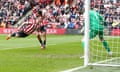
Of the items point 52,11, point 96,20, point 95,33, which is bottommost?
point 95,33

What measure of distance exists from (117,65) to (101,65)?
426 mm

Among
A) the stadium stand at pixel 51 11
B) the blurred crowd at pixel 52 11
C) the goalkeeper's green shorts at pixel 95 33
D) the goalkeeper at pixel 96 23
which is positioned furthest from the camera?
the stadium stand at pixel 51 11

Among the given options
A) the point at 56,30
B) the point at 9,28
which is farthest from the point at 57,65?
the point at 9,28

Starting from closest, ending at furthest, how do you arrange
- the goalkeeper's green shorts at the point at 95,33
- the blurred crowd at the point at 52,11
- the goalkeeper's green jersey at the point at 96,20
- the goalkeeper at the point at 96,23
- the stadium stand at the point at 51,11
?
the goalkeeper's green jersey at the point at 96,20 → the goalkeeper at the point at 96,23 → the goalkeeper's green shorts at the point at 95,33 → the blurred crowd at the point at 52,11 → the stadium stand at the point at 51,11

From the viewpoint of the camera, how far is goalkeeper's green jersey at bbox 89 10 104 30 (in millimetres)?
12739

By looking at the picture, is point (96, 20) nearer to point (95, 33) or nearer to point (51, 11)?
point (95, 33)

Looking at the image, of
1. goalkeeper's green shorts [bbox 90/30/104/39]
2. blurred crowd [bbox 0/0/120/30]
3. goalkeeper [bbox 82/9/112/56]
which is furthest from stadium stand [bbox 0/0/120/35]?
goalkeeper [bbox 82/9/112/56]

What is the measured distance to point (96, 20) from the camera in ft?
43.5

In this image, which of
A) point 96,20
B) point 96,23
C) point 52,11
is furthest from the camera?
point 52,11

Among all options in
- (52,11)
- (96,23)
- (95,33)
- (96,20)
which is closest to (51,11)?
(52,11)

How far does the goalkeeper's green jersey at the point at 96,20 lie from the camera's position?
502 inches

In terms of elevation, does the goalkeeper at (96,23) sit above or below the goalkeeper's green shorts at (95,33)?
above

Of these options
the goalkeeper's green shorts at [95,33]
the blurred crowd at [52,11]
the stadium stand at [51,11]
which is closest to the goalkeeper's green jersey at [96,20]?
the goalkeeper's green shorts at [95,33]

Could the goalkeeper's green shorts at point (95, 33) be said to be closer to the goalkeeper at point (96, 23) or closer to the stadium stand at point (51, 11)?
the goalkeeper at point (96, 23)
